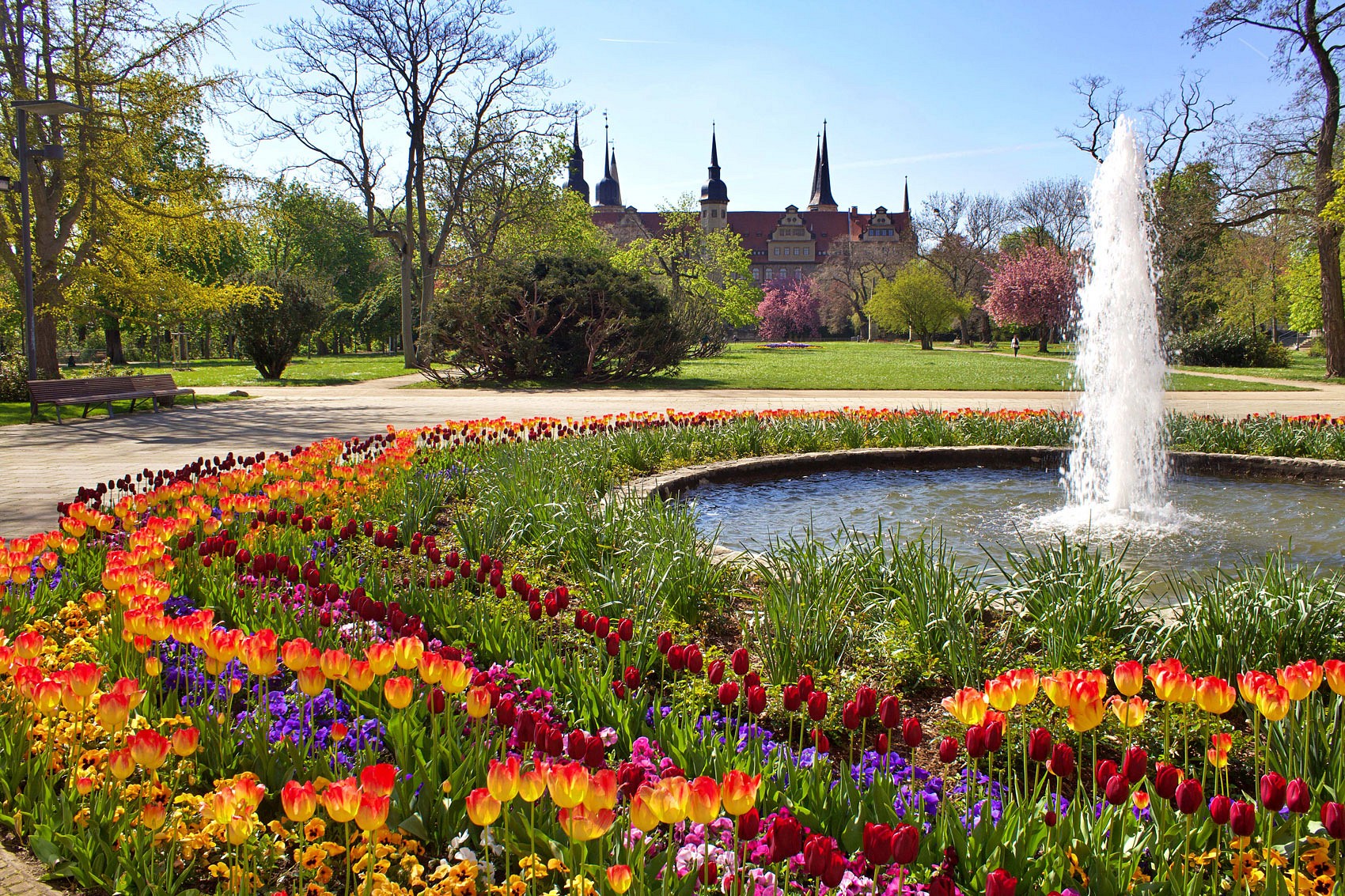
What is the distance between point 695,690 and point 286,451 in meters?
8.28

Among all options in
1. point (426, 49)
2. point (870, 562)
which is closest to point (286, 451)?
point (870, 562)

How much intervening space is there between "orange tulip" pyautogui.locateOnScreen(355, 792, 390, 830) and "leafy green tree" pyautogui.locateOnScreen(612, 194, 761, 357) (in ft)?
112

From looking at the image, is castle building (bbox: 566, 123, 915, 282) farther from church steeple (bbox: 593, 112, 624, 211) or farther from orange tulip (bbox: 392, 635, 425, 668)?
orange tulip (bbox: 392, 635, 425, 668)

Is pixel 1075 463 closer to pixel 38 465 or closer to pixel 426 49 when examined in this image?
pixel 38 465

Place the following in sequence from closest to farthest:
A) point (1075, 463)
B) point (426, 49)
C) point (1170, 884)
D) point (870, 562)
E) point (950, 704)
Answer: point (1170, 884), point (950, 704), point (870, 562), point (1075, 463), point (426, 49)

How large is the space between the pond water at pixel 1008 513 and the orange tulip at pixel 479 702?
334 centimetres

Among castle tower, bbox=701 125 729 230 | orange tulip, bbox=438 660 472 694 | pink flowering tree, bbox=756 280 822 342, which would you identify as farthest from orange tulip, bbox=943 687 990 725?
castle tower, bbox=701 125 729 230

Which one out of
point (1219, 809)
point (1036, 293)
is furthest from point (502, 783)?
point (1036, 293)

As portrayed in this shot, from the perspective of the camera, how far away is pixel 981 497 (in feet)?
25.9

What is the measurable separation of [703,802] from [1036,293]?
51449mm

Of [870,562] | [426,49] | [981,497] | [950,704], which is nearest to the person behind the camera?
[950,704]

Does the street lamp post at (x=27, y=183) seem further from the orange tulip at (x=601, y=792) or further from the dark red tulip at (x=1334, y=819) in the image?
the dark red tulip at (x=1334, y=819)

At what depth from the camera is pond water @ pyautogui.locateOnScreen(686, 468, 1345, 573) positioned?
612cm

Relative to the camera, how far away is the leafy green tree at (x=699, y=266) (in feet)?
147
